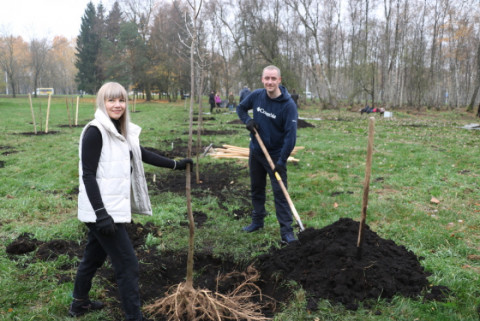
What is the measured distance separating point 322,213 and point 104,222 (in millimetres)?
4112

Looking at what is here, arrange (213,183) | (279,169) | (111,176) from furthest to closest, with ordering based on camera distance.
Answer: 1. (213,183)
2. (279,169)
3. (111,176)

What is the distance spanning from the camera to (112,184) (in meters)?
2.65

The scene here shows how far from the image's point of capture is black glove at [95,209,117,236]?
2527mm

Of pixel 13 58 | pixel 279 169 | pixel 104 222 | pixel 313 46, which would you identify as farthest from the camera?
pixel 13 58

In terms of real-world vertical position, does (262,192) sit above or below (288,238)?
above

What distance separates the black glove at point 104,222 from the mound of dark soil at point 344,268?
186 centimetres

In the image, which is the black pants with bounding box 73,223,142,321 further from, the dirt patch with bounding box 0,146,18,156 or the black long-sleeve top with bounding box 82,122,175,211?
the dirt patch with bounding box 0,146,18,156

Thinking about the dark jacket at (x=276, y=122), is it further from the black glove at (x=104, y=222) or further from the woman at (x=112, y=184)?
the black glove at (x=104, y=222)

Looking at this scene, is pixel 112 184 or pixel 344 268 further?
pixel 344 268

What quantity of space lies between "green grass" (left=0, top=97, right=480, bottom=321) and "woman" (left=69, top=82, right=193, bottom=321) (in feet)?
2.10

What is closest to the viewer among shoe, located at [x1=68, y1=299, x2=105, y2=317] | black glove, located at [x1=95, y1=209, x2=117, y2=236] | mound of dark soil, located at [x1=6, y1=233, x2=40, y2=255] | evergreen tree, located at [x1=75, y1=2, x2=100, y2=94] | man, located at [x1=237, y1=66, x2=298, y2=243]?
black glove, located at [x1=95, y1=209, x2=117, y2=236]

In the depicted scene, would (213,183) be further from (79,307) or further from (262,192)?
(79,307)

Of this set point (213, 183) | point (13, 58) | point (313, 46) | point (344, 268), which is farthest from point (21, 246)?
point (13, 58)

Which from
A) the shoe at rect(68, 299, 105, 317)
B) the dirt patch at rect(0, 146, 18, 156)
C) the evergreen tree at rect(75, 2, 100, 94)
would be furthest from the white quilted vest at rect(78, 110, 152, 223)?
the evergreen tree at rect(75, 2, 100, 94)
